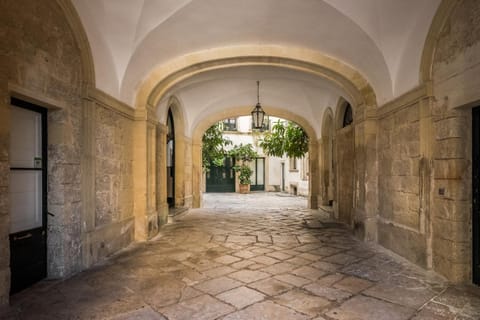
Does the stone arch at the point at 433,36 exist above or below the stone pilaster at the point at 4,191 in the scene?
above

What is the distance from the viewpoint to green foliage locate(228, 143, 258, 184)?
56.1ft

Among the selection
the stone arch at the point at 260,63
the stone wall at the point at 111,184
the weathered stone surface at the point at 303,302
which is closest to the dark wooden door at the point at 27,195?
the stone wall at the point at 111,184

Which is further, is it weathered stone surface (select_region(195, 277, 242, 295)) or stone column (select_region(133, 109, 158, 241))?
stone column (select_region(133, 109, 158, 241))

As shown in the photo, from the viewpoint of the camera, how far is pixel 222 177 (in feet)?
58.3

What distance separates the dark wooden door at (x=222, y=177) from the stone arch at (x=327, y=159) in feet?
31.2

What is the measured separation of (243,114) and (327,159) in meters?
2.84

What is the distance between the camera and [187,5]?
3842mm

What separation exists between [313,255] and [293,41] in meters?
3.23

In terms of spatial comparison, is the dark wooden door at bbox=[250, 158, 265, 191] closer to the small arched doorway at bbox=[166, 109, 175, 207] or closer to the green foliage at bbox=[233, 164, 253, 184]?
the green foliage at bbox=[233, 164, 253, 184]

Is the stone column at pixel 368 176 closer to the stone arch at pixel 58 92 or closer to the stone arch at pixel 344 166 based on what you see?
the stone arch at pixel 344 166

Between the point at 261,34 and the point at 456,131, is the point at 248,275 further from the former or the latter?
the point at 261,34

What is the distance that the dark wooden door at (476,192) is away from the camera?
2977mm

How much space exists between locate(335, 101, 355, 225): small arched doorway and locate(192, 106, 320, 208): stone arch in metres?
2.07

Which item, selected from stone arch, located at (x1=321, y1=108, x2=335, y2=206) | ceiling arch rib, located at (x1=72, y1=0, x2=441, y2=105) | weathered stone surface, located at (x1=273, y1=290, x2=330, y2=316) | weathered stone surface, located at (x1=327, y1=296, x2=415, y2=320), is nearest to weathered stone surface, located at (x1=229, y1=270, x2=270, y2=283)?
weathered stone surface, located at (x1=273, y1=290, x2=330, y2=316)
